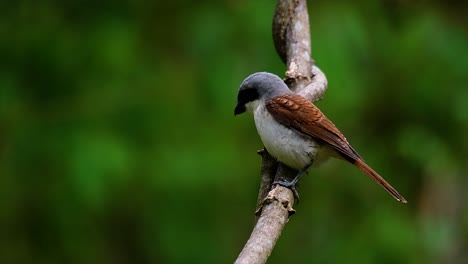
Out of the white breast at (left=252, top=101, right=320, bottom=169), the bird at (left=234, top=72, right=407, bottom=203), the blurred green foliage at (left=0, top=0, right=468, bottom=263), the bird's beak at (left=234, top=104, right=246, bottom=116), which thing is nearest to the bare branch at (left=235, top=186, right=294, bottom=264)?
the white breast at (left=252, top=101, right=320, bottom=169)

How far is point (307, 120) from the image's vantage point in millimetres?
4258

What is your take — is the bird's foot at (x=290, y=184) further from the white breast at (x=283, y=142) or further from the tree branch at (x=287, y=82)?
the white breast at (x=283, y=142)

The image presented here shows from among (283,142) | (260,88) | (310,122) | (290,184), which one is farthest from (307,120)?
(290,184)

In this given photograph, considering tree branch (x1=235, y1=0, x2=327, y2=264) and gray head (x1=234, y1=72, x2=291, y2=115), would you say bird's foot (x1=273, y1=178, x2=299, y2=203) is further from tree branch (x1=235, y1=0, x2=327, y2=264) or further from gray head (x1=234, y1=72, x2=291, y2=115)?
gray head (x1=234, y1=72, x2=291, y2=115)

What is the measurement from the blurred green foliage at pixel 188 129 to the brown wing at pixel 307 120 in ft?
5.13

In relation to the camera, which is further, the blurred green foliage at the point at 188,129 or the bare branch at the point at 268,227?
the blurred green foliage at the point at 188,129

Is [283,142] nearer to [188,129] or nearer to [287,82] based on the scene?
[287,82]

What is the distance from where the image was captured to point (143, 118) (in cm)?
598

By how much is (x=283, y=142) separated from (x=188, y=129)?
2001mm

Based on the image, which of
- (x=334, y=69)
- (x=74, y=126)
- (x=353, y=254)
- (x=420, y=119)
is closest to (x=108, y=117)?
(x=74, y=126)

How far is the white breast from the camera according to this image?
4070 mm

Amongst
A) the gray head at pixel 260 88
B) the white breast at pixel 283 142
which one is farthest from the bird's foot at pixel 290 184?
the gray head at pixel 260 88

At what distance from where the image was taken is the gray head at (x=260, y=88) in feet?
14.3

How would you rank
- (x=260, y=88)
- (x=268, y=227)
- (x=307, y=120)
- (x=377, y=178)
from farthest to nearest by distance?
(x=260, y=88) < (x=307, y=120) < (x=377, y=178) < (x=268, y=227)
